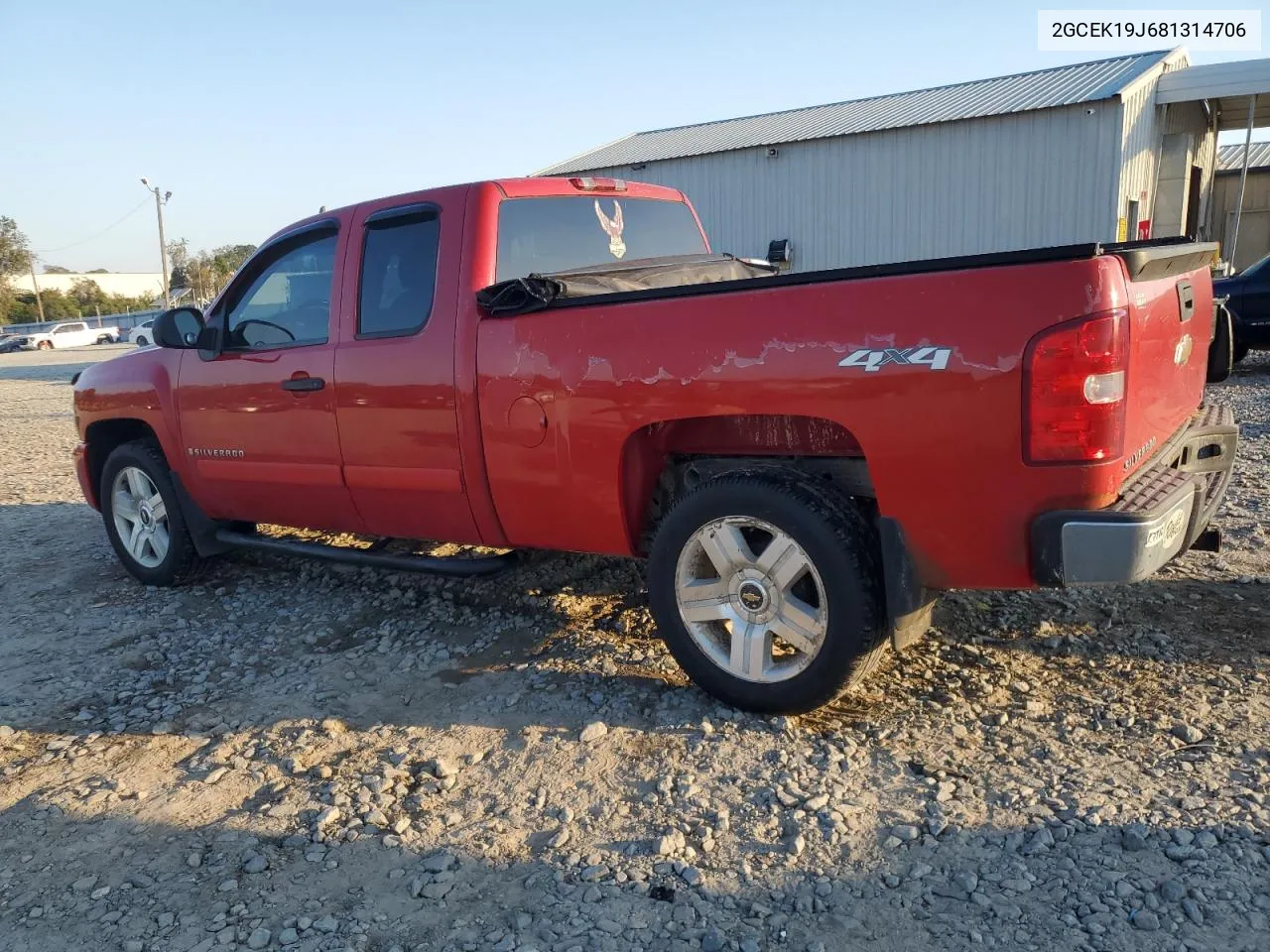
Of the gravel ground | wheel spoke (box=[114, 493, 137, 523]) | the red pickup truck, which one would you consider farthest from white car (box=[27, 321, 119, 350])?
the gravel ground

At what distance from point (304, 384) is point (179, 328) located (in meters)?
0.99

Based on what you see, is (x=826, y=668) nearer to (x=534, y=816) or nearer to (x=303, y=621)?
(x=534, y=816)

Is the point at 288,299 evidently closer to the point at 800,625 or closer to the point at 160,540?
the point at 160,540

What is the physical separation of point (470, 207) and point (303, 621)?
224 cm

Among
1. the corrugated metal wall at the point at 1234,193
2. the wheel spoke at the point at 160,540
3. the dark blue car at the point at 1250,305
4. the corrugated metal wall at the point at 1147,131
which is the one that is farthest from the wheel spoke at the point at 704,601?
the corrugated metal wall at the point at 1234,193

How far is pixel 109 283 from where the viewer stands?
8406 centimetres

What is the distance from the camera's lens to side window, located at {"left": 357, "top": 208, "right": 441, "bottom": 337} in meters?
4.19

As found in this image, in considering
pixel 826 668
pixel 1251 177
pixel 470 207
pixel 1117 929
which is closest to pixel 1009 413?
pixel 826 668

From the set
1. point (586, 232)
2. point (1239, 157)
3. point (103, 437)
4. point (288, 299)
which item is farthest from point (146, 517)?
point (1239, 157)

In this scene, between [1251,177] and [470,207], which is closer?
[470,207]

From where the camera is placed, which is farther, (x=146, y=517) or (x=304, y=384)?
(x=146, y=517)

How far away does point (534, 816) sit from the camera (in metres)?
3.01

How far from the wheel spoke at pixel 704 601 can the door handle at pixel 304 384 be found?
2.02 meters

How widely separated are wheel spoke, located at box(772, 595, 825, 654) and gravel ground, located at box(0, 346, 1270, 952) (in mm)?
319
